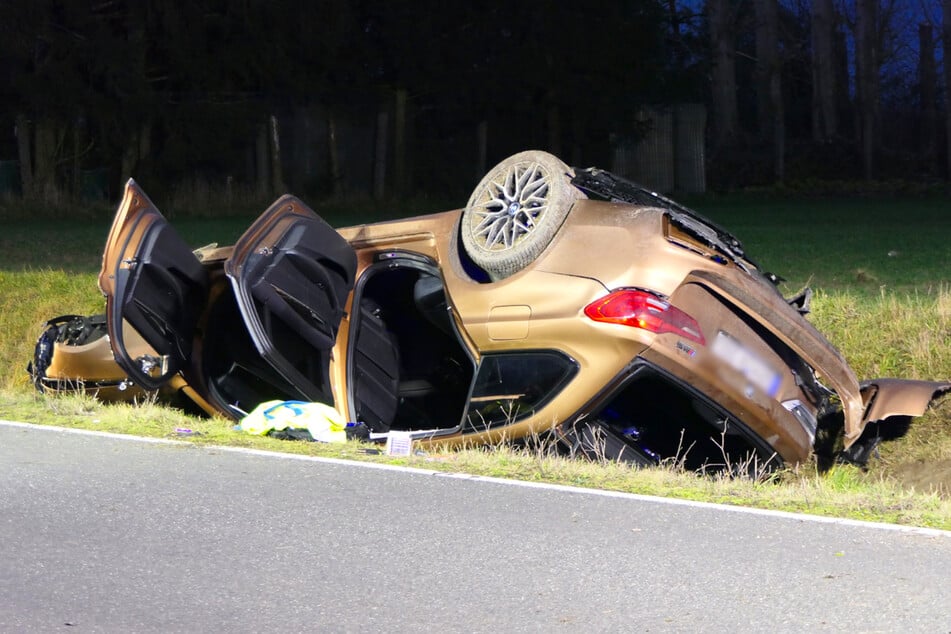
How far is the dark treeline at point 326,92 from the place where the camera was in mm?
28797

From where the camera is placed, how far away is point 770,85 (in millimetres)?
42625

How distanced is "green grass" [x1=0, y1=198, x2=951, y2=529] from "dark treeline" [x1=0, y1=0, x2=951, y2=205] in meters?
9.79

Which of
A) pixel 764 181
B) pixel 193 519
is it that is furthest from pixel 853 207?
pixel 193 519

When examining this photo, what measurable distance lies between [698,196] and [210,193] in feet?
45.8

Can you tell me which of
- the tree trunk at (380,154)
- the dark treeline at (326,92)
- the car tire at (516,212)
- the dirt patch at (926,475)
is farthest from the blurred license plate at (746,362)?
the tree trunk at (380,154)

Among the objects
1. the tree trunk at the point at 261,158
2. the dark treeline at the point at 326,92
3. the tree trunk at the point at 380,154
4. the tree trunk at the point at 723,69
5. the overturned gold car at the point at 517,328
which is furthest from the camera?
the tree trunk at the point at 723,69

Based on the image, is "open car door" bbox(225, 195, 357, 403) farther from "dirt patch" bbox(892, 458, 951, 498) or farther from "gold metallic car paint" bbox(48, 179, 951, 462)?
"dirt patch" bbox(892, 458, 951, 498)

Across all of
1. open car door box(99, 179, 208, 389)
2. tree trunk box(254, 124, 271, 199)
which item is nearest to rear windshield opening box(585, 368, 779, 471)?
open car door box(99, 179, 208, 389)

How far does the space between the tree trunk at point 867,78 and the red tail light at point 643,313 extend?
1412 inches

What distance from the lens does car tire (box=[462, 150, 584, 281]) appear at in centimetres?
722

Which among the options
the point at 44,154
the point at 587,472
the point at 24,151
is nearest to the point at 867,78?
the point at 44,154

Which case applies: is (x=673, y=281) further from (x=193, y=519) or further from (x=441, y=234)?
(x=193, y=519)

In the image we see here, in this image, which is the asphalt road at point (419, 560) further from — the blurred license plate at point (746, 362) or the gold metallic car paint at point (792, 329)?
the gold metallic car paint at point (792, 329)

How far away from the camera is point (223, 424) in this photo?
836 cm
